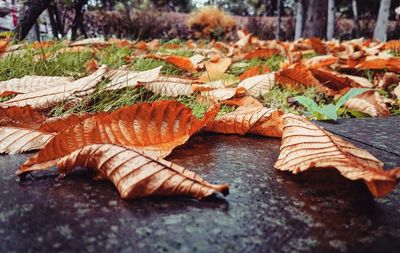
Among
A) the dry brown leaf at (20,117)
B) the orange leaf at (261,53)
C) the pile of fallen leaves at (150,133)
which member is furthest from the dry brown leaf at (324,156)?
the orange leaf at (261,53)

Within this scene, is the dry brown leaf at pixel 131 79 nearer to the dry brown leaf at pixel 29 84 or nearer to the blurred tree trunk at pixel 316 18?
the dry brown leaf at pixel 29 84

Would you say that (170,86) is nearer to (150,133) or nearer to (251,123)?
(251,123)

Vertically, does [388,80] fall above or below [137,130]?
below

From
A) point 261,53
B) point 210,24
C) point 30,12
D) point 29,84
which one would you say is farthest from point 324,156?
point 210,24

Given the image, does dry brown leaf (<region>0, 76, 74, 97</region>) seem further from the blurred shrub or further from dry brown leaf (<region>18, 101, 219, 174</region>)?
the blurred shrub

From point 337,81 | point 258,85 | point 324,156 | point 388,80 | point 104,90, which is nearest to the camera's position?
point 324,156

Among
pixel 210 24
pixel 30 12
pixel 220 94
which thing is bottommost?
pixel 210 24
